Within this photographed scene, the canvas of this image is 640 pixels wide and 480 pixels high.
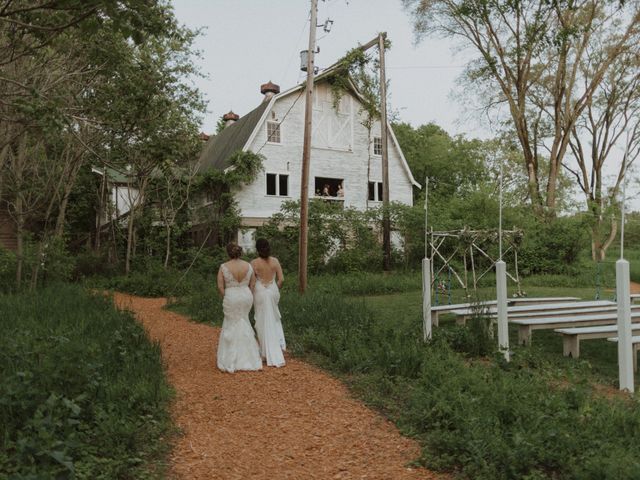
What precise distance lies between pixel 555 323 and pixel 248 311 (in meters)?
5.48

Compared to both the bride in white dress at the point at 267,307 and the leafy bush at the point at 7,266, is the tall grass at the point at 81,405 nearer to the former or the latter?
the bride in white dress at the point at 267,307

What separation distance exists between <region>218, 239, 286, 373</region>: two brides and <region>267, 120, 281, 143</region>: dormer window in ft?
64.3

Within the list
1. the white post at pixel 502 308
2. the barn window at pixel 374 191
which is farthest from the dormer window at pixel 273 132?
the white post at pixel 502 308

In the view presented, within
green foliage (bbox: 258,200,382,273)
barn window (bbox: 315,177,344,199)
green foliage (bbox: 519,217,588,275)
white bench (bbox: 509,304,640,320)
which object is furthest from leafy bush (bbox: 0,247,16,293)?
green foliage (bbox: 519,217,588,275)

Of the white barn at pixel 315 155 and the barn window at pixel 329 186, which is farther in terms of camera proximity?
the barn window at pixel 329 186

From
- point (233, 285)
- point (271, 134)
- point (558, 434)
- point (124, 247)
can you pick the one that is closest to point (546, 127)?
point (271, 134)

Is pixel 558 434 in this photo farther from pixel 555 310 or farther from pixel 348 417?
pixel 555 310

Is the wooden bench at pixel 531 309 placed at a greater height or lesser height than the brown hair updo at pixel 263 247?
lesser

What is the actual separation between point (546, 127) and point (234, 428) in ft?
115

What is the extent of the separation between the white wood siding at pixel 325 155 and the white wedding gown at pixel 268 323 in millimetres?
18178

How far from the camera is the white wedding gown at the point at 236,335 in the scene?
26.7ft

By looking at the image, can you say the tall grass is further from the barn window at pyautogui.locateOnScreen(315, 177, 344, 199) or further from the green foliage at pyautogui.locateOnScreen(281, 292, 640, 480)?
the barn window at pyautogui.locateOnScreen(315, 177, 344, 199)

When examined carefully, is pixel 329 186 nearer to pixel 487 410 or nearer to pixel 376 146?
pixel 376 146

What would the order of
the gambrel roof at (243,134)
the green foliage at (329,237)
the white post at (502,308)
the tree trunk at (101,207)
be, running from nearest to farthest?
the white post at (502,308)
the green foliage at (329,237)
the gambrel roof at (243,134)
the tree trunk at (101,207)
